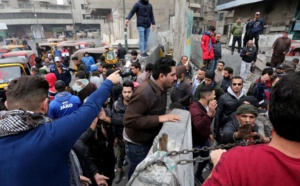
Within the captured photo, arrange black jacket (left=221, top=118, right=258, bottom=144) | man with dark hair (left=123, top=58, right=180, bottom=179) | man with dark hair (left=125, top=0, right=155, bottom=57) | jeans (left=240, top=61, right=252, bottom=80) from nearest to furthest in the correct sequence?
man with dark hair (left=123, top=58, right=180, bottom=179) < black jacket (left=221, top=118, right=258, bottom=144) < man with dark hair (left=125, top=0, right=155, bottom=57) < jeans (left=240, top=61, right=252, bottom=80)

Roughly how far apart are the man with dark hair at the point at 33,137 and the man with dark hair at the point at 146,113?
89 cm

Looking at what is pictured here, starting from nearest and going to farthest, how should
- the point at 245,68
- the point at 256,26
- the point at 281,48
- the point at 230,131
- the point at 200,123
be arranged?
1. the point at 230,131
2. the point at 200,123
3. the point at 245,68
4. the point at 281,48
5. the point at 256,26

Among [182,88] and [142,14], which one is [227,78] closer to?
[182,88]

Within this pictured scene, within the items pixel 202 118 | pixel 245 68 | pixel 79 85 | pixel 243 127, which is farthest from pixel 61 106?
pixel 245 68

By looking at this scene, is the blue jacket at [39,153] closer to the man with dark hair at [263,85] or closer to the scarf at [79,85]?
the scarf at [79,85]

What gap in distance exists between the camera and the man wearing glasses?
138 inches

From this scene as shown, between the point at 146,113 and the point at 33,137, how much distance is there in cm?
133

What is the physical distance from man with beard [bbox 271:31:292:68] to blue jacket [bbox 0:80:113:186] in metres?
8.79

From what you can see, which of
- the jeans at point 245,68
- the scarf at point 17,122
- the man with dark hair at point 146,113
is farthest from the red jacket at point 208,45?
the scarf at point 17,122

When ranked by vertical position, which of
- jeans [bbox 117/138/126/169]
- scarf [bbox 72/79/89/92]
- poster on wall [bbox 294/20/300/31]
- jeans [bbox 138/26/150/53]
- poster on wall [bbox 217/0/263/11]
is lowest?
jeans [bbox 117/138/126/169]

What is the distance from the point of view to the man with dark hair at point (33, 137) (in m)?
1.12

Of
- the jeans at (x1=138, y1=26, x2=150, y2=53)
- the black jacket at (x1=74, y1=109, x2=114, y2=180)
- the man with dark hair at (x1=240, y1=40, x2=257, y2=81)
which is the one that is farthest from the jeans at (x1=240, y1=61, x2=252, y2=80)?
the black jacket at (x1=74, y1=109, x2=114, y2=180)

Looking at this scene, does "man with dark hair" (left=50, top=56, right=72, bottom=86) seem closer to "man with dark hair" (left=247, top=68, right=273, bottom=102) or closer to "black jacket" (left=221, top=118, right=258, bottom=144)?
"black jacket" (left=221, top=118, right=258, bottom=144)

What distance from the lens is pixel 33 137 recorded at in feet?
3.77
